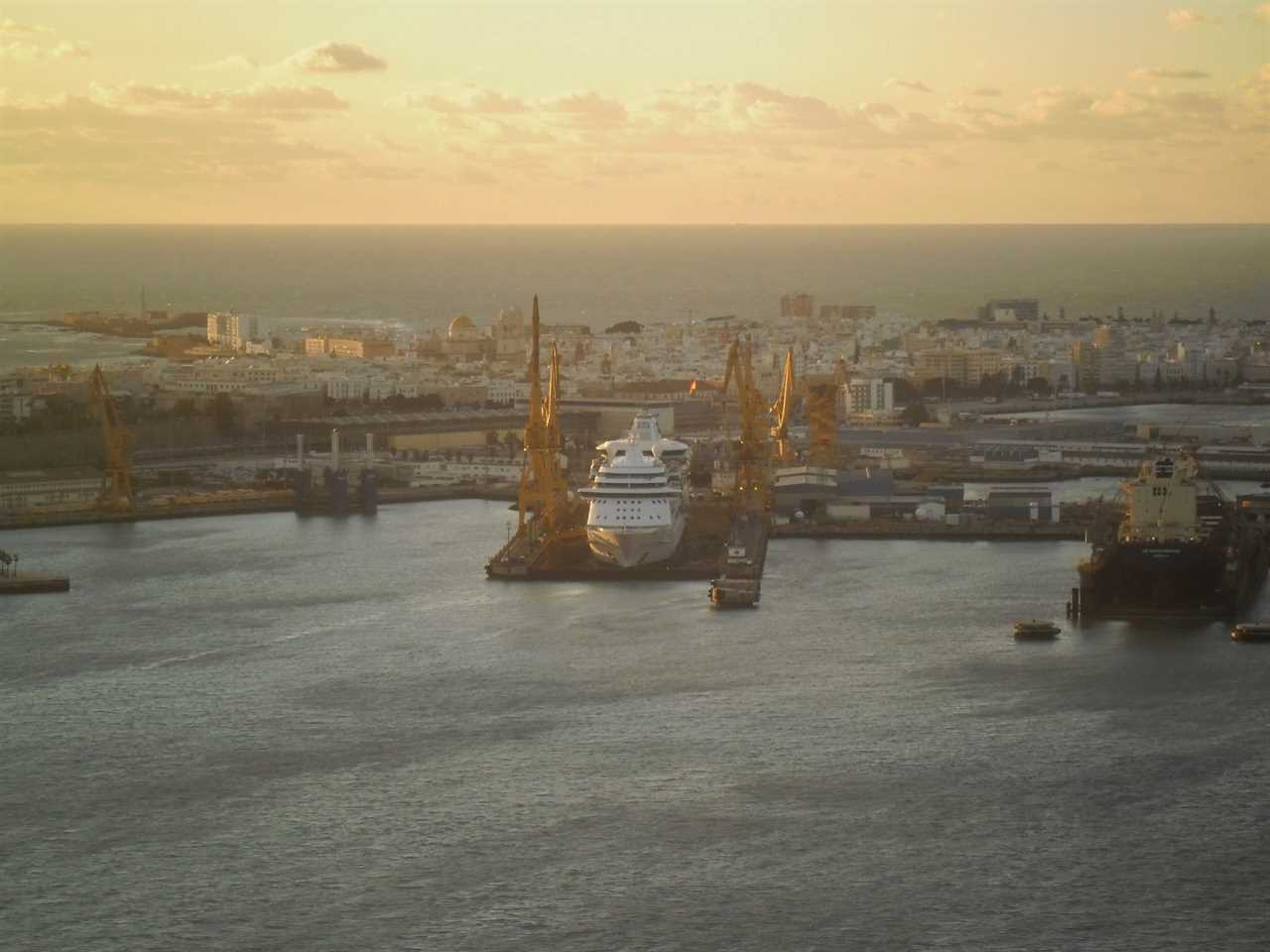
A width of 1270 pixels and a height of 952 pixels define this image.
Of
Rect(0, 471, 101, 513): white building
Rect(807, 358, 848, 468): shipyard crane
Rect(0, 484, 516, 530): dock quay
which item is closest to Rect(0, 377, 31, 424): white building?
Rect(0, 471, 101, 513): white building

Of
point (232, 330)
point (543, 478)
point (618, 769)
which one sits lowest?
point (618, 769)

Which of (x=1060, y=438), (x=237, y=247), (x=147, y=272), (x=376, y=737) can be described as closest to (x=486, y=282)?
(x=147, y=272)

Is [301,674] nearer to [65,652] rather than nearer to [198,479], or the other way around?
[65,652]

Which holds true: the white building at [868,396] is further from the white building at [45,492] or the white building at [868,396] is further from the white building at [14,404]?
the white building at [45,492]

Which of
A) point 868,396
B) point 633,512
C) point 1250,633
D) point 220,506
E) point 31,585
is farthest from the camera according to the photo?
point 868,396

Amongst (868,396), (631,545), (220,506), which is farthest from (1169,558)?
(868,396)

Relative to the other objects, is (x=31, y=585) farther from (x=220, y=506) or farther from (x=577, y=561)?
(x=220, y=506)

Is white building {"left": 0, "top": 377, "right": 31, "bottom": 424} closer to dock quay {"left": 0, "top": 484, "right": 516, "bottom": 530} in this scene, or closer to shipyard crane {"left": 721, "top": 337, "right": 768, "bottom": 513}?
dock quay {"left": 0, "top": 484, "right": 516, "bottom": 530}
